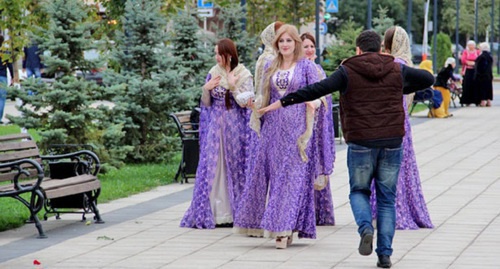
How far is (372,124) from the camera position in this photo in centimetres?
893

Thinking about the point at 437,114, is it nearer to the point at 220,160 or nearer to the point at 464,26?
the point at 220,160

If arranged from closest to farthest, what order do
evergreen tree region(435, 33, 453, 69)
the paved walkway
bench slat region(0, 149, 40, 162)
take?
the paved walkway
bench slat region(0, 149, 40, 162)
evergreen tree region(435, 33, 453, 69)

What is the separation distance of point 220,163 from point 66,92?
369 cm

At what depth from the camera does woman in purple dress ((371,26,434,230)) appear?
1116cm

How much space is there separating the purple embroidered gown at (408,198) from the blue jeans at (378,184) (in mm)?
2056

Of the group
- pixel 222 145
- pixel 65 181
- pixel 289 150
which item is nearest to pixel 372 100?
pixel 289 150

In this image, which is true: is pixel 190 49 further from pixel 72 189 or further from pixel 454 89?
pixel 454 89

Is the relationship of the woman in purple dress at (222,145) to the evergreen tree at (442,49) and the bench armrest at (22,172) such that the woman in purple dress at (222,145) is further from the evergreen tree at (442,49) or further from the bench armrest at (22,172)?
the evergreen tree at (442,49)

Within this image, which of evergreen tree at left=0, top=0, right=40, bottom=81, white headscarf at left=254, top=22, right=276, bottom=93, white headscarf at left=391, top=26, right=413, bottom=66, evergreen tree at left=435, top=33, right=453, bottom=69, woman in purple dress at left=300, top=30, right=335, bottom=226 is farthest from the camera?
evergreen tree at left=435, top=33, right=453, bottom=69

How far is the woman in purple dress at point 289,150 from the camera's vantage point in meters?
10.1

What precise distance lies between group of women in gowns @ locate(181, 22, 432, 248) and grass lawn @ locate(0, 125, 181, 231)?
5.34 feet

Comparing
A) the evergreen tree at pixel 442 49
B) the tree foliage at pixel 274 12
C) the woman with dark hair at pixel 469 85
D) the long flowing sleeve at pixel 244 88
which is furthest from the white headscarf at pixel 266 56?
the evergreen tree at pixel 442 49

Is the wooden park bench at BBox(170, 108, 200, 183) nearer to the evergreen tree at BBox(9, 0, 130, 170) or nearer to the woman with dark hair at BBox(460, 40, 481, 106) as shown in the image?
the evergreen tree at BBox(9, 0, 130, 170)

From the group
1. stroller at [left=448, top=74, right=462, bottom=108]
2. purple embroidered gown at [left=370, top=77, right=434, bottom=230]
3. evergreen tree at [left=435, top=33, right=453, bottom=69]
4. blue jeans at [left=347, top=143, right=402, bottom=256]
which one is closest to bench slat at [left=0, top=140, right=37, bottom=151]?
purple embroidered gown at [left=370, top=77, right=434, bottom=230]
